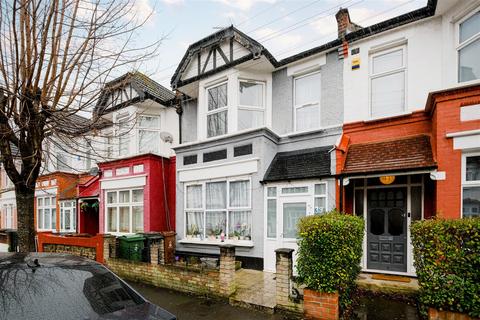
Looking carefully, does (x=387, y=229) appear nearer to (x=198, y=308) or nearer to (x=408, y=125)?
(x=408, y=125)

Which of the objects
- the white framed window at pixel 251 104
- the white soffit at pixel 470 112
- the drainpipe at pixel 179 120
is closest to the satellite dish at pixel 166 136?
the drainpipe at pixel 179 120

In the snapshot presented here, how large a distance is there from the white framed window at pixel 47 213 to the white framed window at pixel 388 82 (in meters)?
18.0

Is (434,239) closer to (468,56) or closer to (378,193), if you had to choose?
(378,193)

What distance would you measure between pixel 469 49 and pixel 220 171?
7.47 m

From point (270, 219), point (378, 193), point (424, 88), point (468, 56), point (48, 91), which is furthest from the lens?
point (270, 219)

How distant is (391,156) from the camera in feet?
23.1

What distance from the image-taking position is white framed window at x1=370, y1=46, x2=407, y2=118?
773cm

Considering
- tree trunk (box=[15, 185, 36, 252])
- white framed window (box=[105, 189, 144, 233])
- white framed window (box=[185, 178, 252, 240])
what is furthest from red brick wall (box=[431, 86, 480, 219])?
white framed window (box=[105, 189, 144, 233])

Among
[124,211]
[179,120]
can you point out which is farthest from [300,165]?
[124,211]

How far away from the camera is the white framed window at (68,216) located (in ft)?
49.5

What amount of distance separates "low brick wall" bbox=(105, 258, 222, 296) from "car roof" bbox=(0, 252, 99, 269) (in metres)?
3.57

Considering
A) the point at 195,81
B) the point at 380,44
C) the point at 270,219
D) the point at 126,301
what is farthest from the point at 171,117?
the point at 126,301

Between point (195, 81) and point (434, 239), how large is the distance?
903cm

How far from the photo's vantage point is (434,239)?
173 inches
